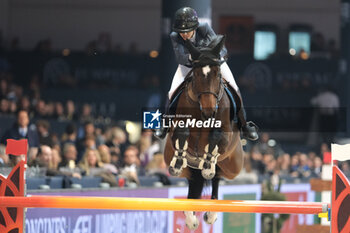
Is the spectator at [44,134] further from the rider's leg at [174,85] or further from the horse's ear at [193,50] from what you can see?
the horse's ear at [193,50]

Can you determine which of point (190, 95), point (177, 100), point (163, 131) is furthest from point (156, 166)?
point (190, 95)

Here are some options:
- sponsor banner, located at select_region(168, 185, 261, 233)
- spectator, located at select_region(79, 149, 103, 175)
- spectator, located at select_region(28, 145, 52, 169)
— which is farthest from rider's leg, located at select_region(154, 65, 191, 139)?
spectator, located at select_region(79, 149, 103, 175)

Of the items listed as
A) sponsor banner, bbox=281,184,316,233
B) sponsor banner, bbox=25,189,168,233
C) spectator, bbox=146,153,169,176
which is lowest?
sponsor banner, bbox=281,184,316,233

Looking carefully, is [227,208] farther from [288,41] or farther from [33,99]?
[288,41]

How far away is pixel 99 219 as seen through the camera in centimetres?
761

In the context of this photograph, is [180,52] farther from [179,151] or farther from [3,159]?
[3,159]

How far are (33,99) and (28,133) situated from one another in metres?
2.03

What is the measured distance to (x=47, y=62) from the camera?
11.2 meters

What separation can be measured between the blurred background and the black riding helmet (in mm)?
450

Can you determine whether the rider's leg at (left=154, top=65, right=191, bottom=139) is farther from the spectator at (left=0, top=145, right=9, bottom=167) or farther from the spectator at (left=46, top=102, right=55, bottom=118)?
the spectator at (left=46, top=102, right=55, bottom=118)

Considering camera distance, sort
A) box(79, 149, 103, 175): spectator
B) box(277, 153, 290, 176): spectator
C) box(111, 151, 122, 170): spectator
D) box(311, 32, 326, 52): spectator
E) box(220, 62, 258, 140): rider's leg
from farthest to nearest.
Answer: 1. box(311, 32, 326, 52): spectator
2. box(277, 153, 290, 176): spectator
3. box(111, 151, 122, 170): spectator
4. box(79, 149, 103, 175): spectator
5. box(220, 62, 258, 140): rider's leg

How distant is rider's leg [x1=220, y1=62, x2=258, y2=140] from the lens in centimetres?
653

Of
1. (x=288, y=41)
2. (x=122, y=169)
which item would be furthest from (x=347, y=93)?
(x=122, y=169)

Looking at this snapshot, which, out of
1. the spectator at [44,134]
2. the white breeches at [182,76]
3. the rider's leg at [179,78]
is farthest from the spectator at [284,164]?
the rider's leg at [179,78]
